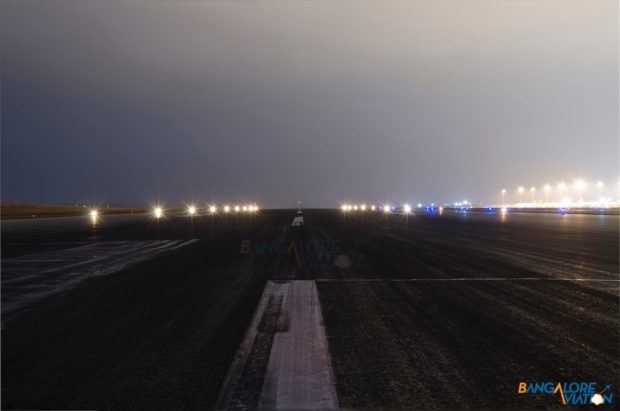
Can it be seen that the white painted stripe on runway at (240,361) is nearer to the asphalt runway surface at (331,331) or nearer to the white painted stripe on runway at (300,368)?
the asphalt runway surface at (331,331)

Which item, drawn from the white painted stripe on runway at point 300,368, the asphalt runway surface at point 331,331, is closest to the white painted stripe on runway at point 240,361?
the asphalt runway surface at point 331,331

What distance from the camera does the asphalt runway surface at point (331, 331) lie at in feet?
15.0

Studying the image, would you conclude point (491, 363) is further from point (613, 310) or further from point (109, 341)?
point (109, 341)

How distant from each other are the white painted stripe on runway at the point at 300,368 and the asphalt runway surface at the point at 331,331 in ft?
0.31

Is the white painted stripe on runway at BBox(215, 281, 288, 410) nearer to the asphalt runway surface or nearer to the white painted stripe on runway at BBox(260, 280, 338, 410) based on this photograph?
the asphalt runway surface

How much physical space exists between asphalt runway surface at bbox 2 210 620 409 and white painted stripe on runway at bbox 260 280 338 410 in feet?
0.31

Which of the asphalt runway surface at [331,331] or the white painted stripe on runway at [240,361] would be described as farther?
the asphalt runway surface at [331,331]

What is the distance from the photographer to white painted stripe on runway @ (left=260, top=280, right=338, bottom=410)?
4.30 m

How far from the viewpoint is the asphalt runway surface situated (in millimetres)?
4566

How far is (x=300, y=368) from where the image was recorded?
16.9 feet

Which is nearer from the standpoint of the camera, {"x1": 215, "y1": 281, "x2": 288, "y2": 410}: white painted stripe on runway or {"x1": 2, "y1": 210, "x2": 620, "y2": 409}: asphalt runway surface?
{"x1": 215, "y1": 281, "x2": 288, "y2": 410}: white painted stripe on runway

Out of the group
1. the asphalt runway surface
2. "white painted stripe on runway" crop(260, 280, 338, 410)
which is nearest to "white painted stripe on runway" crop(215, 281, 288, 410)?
the asphalt runway surface

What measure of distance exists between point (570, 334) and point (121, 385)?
5.86 metres

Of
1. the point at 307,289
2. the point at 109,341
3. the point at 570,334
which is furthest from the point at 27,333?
the point at 570,334
